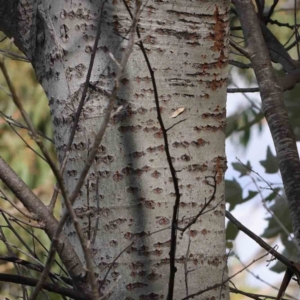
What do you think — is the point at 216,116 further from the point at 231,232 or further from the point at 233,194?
the point at 233,194

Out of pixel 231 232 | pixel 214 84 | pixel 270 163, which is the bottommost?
pixel 214 84

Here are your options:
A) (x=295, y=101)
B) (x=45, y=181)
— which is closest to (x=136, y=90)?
(x=295, y=101)

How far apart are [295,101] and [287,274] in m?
1.30

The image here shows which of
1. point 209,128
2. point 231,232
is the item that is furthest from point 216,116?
point 231,232

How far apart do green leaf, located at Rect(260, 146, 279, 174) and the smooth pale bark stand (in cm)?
132

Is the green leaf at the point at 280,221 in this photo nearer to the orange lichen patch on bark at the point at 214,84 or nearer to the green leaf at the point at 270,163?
the green leaf at the point at 270,163

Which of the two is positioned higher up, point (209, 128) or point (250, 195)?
point (250, 195)

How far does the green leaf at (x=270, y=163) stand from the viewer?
2.30 m

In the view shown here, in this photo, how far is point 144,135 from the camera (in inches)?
37.9

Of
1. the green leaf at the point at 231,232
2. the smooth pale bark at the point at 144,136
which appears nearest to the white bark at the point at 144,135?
the smooth pale bark at the point at 144,136

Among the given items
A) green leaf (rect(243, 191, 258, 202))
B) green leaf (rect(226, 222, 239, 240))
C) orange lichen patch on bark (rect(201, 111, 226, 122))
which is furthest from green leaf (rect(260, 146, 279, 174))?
orange lichen patch on bark (rect(201, 111, 226, 122))

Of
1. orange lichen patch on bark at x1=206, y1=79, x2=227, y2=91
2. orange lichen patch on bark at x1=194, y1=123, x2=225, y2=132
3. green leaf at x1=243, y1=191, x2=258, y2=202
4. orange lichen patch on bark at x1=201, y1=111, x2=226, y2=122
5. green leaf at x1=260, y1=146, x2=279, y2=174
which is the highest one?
green leaf at x1=260, y1=146, x2=279, y2=174

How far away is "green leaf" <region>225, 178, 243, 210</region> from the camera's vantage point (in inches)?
89.6

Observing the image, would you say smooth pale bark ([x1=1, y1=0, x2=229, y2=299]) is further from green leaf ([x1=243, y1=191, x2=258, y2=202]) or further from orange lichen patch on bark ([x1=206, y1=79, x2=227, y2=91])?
green leaf ([x1=243, y1=191, x2=258, y2=202])
